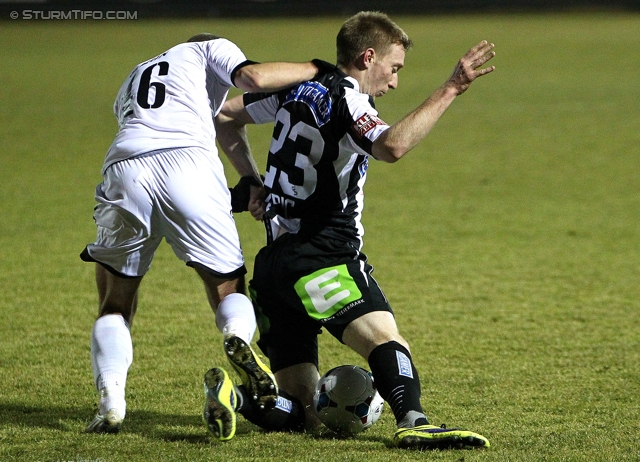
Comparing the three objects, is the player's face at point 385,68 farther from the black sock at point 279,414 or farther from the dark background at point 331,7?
the dark background at point 331,7

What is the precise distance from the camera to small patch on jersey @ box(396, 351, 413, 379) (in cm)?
400

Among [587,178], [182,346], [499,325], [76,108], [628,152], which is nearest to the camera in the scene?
[182,346]

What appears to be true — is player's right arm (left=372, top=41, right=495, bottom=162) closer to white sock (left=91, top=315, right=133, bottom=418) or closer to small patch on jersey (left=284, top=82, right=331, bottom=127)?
small patch on jersey (left=284, top=82, right=331, bottom=127)

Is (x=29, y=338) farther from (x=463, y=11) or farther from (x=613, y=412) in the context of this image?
(x=463, y=11)

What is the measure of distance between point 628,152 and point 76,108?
12.1 metres

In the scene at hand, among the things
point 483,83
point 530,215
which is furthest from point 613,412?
point 483,83

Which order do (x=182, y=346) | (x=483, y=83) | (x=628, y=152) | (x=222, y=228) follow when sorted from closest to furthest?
1. (x=222, y=228)
2. (x=182, y=346)
3. (x=628, y=152)
4. (x=483, y=83)

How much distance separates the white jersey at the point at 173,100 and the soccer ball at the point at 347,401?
1.21m

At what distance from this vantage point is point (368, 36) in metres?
4.22

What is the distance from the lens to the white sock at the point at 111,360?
4.02 m

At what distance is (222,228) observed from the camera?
4.12m

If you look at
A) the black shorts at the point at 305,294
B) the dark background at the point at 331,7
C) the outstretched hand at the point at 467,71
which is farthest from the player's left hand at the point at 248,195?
the dark background at the point at 331,7

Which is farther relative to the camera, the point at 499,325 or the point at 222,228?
the point at 499,325

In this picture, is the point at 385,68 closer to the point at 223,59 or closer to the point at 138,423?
the point at 223,59
